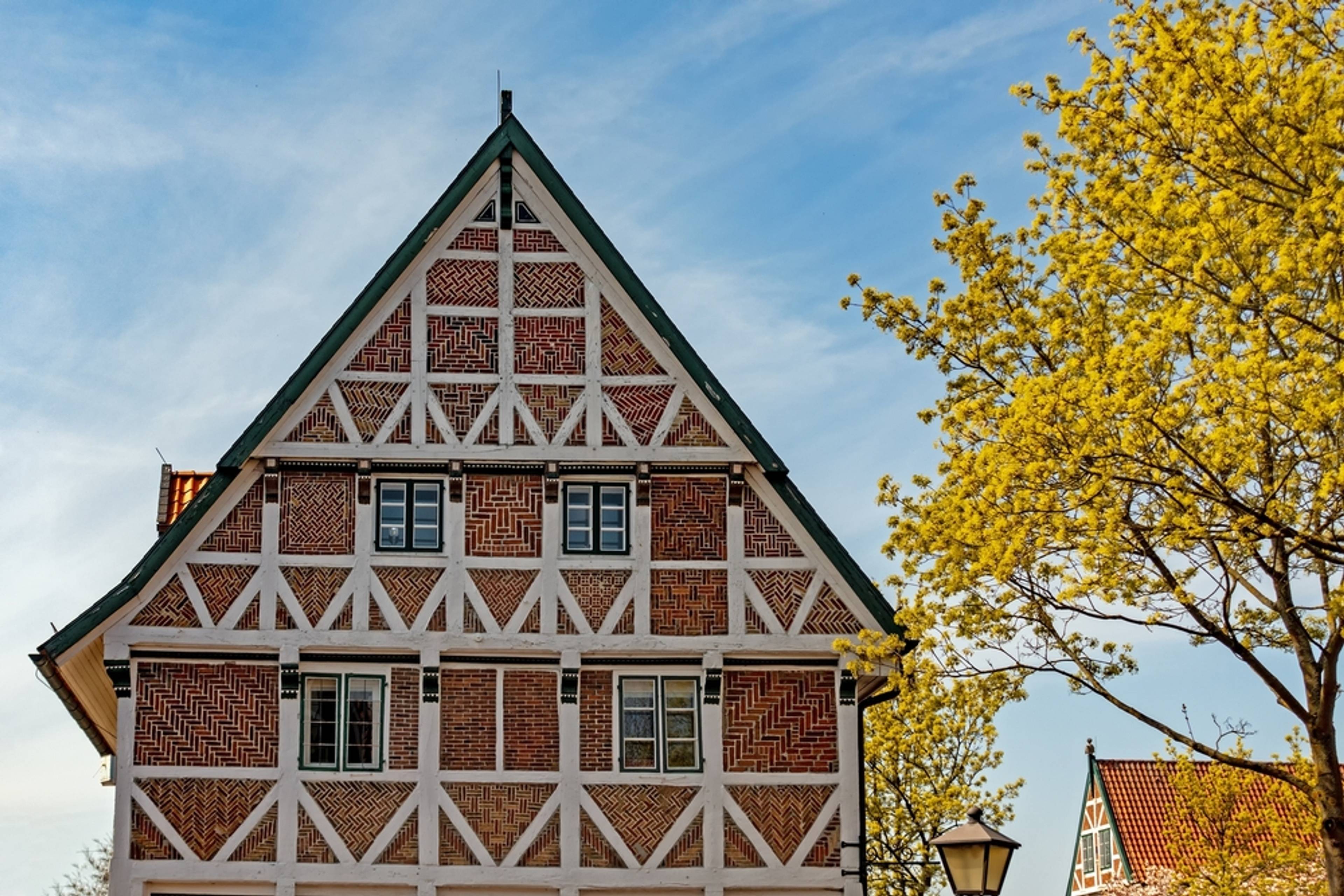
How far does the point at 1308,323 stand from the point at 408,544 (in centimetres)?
1130

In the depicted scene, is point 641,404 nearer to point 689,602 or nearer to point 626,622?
point 689,602

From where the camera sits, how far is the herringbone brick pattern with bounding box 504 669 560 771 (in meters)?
21.9

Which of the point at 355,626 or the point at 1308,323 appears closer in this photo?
the point at 1308,323

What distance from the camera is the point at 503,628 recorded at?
22.3m

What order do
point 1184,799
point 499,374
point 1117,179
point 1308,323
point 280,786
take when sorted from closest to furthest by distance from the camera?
point 1308,323 → point 1117,179 → point 280,786 → point 499,374 → point 1184,799

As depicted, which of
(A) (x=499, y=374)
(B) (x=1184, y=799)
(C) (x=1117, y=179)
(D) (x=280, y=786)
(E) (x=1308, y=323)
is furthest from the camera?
(B) (x=1184, y=799)

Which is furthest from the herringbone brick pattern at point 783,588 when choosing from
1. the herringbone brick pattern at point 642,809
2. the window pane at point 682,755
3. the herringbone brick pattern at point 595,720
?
the herringbone brick pattern at point 642,809

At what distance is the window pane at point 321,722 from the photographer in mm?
21859

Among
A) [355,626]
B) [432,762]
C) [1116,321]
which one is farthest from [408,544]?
[1116,321]

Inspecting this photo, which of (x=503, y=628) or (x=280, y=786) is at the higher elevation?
(x=503, y=628)

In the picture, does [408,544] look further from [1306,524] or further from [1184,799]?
[1184,799]

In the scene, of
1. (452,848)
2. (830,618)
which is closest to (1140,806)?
(830,618)

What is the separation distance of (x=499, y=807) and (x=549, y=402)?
520 centimetres

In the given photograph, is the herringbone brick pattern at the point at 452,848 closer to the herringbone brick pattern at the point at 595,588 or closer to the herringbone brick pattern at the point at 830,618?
the herringbone brick pattern at the point at 595,588
